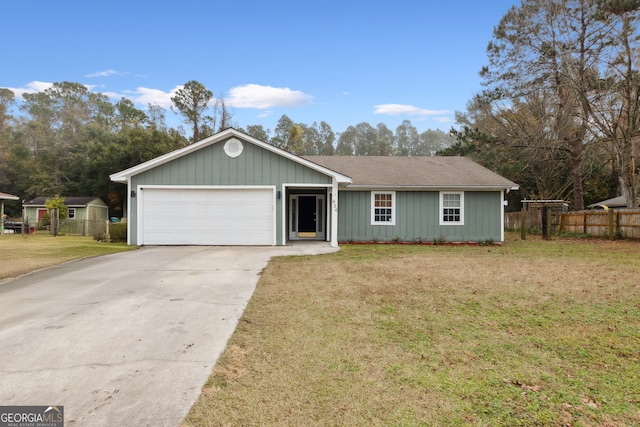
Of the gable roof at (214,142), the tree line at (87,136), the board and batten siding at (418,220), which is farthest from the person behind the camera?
the tree line at (87,136)

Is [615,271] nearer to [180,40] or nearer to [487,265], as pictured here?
[487,265]

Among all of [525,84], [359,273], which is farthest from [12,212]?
[525,84]

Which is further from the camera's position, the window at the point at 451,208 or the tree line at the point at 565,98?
the tree line at the point at 565,98

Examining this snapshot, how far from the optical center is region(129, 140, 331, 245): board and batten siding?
1352cm

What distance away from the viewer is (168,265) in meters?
9.25

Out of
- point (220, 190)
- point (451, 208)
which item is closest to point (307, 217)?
point (220, 190)

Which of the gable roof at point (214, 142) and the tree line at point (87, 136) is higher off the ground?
the tree line at point (87, 136)

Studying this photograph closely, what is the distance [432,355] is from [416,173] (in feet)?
44.4

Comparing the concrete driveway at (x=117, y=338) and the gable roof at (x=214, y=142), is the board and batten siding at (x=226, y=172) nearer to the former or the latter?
the gable roof at (x=214, y=142)

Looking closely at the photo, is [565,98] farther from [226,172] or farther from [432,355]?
[432,355]

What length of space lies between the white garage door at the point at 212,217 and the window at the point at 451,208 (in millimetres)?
7233

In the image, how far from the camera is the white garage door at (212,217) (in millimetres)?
13641

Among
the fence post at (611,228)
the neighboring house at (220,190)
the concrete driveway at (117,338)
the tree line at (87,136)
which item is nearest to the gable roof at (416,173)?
the neighboring house at (220,190)

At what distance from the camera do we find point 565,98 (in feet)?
66.7
